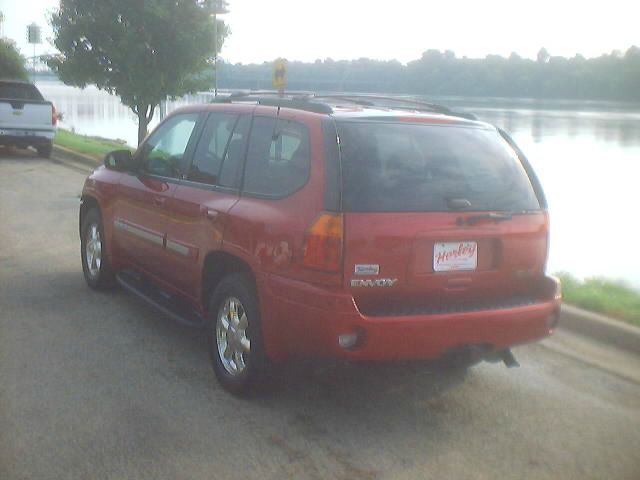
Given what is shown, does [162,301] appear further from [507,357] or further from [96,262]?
[507,357]

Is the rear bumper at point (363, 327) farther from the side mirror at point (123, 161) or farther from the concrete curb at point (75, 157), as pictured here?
the concrete curb at point (75, 157)

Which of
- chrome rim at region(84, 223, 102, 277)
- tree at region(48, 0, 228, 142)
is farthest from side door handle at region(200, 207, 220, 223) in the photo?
tree at region(48, 0, 228, 142)

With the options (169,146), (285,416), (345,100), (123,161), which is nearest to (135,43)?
(123,161)

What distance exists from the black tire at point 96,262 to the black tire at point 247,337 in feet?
7.30

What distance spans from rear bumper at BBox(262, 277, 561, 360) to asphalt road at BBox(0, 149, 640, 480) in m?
0.31

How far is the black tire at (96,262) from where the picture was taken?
Result: 22.6 feet

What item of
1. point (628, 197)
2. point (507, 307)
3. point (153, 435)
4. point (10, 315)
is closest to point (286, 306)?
point (153, 435)

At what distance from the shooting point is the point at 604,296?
659 centimetres

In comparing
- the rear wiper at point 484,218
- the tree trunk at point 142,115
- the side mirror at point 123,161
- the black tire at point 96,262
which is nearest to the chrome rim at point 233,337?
the rear wiper at point 484,218

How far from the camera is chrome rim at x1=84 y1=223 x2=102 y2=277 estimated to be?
704 cm

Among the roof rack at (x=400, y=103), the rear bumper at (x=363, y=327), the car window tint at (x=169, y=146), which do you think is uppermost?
the roof rack at (x=400, y=103)

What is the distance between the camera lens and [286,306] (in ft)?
13.9

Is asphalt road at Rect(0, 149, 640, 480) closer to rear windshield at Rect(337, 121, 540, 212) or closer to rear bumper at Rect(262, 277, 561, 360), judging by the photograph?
rear bumper at Rect(262, 277, 561, 360)

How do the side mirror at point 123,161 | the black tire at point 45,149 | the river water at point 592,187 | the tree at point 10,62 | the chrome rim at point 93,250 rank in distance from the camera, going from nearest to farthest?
the side mirror at point 123,161, the chrome rim at point 93,250, the river water at point 592,187, the black tire at point 45,149, the tree at point 10,62
